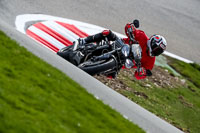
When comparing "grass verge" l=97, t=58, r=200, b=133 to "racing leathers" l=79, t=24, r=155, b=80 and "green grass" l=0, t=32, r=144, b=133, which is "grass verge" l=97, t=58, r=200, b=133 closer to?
"racing leathers" l=79, t=24, r=155, b=80

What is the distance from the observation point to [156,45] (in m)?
8.28

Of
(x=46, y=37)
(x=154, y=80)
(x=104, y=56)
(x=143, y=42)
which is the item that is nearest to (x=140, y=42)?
(x=143, y=42)

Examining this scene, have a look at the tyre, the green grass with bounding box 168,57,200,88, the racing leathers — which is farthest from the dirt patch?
the tyre

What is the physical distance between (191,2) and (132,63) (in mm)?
8612

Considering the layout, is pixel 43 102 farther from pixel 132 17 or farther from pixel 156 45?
pixel 132 17

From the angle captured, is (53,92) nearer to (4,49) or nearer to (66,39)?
(4,49)

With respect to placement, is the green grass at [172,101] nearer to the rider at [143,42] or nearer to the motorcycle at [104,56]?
the rider at [143,42]

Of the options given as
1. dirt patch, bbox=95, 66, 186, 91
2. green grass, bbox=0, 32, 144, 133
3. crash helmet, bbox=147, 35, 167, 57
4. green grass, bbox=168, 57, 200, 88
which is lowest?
green grass, bbox=168, 57, 200, 88

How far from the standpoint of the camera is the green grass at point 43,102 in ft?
14.9

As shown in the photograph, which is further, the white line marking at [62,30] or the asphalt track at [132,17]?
the white line marking at [62,30]

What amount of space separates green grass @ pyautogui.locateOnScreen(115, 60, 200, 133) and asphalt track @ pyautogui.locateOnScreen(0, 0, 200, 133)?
1.25 metres

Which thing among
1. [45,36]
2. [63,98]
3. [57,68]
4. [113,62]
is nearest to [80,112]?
[63,98]

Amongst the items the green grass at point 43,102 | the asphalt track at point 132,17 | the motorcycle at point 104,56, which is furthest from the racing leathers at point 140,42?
the green grass at point 43,102

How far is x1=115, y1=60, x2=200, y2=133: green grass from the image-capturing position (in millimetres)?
8992
